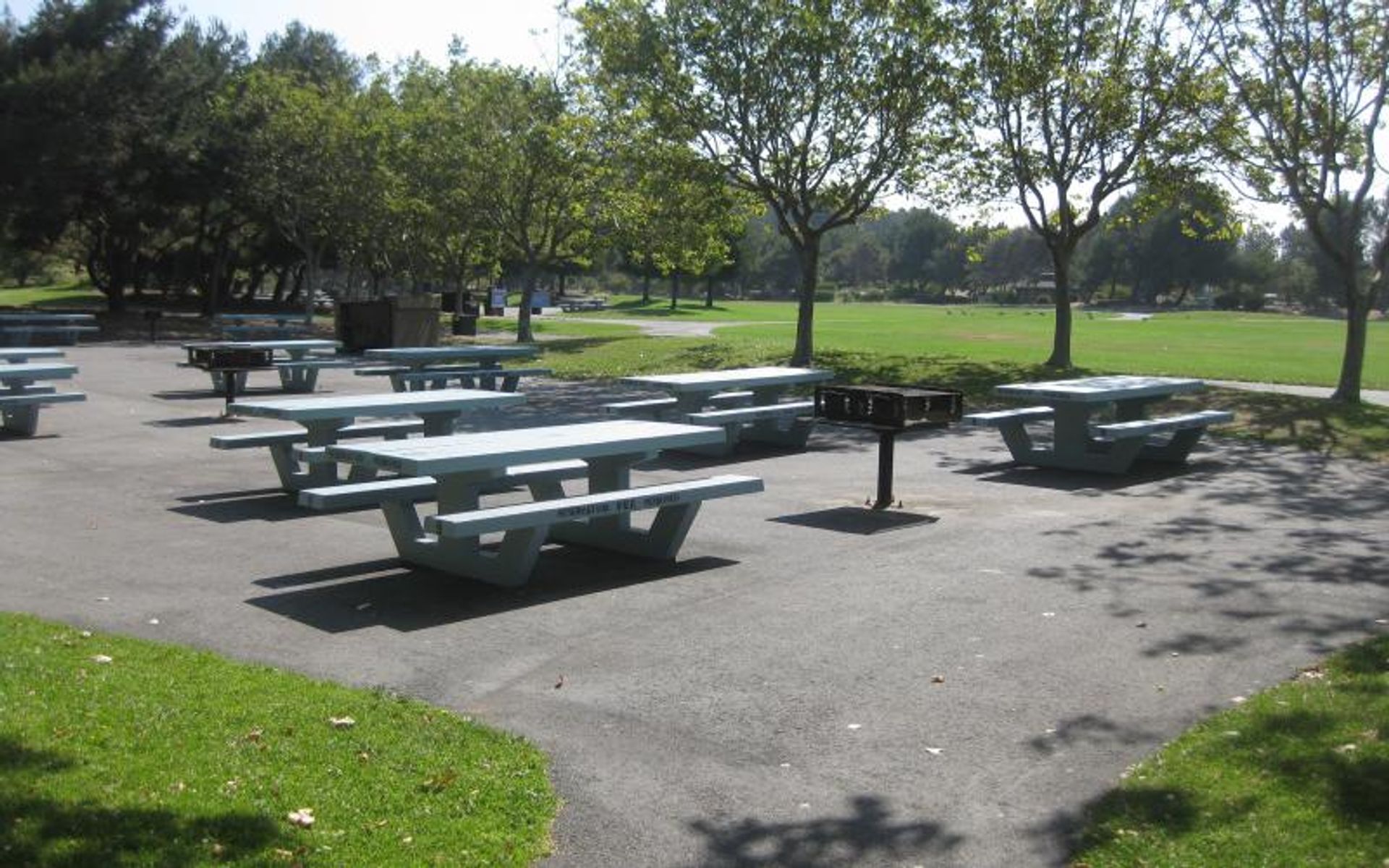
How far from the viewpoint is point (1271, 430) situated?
1725 centimetres

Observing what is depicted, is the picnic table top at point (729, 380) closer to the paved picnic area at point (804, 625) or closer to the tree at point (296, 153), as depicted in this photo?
the paved picnic area at point (804, 625)

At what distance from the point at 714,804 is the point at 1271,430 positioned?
14.5 meters

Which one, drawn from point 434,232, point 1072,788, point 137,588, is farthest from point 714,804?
point 434,232

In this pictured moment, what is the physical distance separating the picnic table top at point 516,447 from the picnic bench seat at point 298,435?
2.55 meters

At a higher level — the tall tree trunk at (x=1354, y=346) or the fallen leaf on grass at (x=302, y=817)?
the tall tree trunk at (x=1354, y=346)

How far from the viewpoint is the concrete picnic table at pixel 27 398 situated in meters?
15.1

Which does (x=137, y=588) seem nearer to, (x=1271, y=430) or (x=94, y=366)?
(x=1271, y=430)

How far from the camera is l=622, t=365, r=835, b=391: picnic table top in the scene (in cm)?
1459

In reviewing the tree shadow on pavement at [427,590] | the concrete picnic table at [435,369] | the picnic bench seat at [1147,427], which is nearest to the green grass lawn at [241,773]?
the tree shadow on pavement at [427,590]

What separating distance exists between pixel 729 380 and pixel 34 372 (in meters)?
8.12

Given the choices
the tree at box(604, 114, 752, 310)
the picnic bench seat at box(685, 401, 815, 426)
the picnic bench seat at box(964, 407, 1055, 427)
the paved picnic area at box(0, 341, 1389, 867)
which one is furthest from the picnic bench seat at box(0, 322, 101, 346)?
the picnic bench seat at box(964, 407, 1055, 427)

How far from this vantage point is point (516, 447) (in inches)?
341

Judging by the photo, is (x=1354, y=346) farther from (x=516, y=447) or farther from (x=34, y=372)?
(x=34, y=372)

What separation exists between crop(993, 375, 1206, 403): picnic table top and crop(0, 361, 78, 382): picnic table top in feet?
35.0
